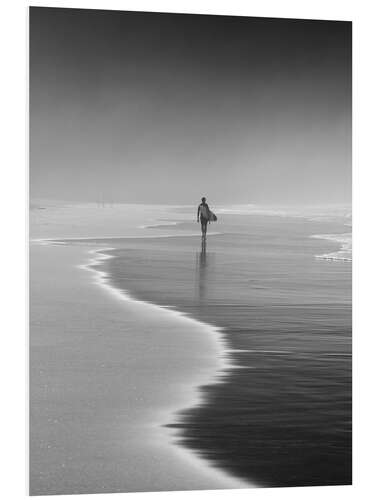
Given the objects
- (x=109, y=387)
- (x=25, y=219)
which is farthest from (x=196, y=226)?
(x=109, y=387)

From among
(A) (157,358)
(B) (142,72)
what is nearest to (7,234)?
(A) (157,358)

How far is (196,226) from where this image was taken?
7.75 m

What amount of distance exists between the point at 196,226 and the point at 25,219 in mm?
1714

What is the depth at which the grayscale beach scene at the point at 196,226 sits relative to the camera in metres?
5.82

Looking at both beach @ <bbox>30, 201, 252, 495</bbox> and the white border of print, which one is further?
the white border of print

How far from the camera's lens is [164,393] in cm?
604

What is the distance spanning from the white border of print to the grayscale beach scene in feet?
0.35

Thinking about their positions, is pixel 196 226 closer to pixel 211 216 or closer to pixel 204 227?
pixel 204 227

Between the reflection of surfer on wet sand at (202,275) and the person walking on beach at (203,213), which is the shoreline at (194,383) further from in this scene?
the person walking on beach at (203,213)

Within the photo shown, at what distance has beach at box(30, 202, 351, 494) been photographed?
5.50 m

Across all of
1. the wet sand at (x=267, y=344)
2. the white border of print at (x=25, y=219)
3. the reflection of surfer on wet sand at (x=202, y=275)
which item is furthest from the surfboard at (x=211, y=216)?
the white border of print at (x=25, y=219)

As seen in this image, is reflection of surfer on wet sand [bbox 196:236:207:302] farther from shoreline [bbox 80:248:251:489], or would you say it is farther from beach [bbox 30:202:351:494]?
shoreline [bbox 80:248:251:489]

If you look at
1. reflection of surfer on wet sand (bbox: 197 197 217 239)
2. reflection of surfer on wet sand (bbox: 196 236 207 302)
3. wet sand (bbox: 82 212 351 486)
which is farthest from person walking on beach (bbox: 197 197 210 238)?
reflection of surfer on wet sand (bbox: 196 236 207 302)
